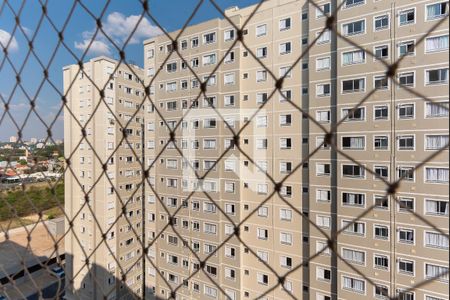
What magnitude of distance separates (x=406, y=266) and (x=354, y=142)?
54.5 inches

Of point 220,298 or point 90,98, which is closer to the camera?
point 220,298

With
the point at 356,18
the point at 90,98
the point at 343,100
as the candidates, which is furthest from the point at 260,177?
the point at 90,98

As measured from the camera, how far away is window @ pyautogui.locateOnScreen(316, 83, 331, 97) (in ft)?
10.8

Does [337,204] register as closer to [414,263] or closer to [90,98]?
[414,263]

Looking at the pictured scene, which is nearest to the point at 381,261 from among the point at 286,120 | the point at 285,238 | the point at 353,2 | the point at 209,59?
the point at 285,238

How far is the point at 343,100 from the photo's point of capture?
122 inches

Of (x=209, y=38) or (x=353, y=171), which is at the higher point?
(x=209, y=38)

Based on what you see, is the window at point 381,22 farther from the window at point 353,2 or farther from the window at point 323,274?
the window at point 323,274

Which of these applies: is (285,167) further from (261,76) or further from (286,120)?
(261,76)

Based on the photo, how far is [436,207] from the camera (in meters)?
2.58

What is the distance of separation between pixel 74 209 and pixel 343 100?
4975 mm

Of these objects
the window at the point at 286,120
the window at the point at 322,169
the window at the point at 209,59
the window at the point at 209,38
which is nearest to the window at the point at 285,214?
the window at the point at 322,169

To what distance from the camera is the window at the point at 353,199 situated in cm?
299

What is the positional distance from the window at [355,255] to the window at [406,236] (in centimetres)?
43
